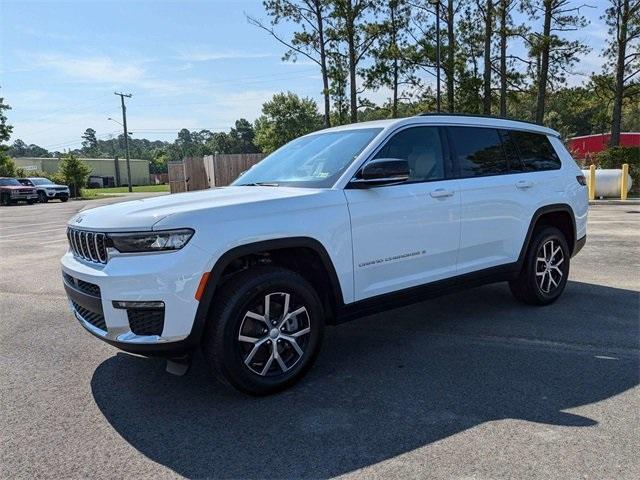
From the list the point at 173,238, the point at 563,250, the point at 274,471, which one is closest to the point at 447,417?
the point at 274,471

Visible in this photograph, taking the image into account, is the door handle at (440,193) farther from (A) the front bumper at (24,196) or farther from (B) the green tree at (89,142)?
(B) the green tree at (89,142)

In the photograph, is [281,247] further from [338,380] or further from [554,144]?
[554,144]

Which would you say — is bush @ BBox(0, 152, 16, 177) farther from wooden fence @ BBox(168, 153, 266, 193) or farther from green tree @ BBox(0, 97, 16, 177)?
wooden fence @ BBox(168, 153, 266, 193)

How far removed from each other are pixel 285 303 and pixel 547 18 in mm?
23257

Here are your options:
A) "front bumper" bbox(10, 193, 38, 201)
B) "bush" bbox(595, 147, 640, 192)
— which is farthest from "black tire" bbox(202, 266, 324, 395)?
"front bumper" bbox(10, 193, 38, 201)

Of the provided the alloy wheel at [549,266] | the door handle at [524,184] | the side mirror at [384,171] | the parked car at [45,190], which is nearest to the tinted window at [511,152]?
the door handle at [524,184]

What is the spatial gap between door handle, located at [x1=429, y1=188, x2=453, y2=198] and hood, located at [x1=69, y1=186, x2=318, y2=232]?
1082 millimetres

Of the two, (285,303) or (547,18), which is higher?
(547,18)

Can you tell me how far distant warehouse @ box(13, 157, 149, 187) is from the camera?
271 ft

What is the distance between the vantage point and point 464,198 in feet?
14.8

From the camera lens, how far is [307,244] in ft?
11.7

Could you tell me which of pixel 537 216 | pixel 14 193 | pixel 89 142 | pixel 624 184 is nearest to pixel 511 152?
pixel 537 216

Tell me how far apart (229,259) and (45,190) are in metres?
36.3

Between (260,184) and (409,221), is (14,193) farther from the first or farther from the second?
(409,221)
